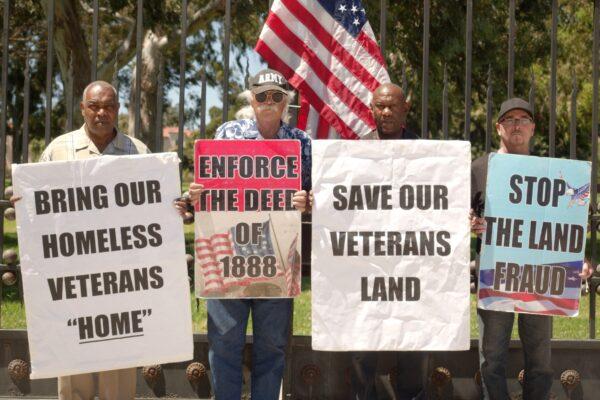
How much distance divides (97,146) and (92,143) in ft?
0.10

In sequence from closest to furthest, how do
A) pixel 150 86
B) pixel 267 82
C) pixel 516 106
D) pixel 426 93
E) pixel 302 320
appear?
1. pixel 267 82
2. pixel 516 106
3. pixel 426 93
4. pixel 302 320
5. pixel 150 86

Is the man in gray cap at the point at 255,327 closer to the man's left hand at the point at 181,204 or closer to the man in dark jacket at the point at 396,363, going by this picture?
the man's left hand at the point at 181,204

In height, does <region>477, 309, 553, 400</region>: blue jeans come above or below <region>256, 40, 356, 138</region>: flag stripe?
below

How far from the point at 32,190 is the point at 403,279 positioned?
212cm

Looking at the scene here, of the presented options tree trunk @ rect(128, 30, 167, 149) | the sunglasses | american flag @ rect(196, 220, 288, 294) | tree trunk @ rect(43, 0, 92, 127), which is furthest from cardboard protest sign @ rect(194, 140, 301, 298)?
tree trunk @ rect(128, 30, 167, 149)

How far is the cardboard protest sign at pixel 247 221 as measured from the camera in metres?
4.65

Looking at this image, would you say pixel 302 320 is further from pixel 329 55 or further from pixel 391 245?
pixel 391 245

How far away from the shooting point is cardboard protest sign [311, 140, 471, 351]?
465cm

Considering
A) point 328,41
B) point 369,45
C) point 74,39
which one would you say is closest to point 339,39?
point 328,41

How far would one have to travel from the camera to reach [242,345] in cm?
471

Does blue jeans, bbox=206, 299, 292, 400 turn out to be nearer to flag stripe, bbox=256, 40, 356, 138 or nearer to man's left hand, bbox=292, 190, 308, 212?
man's left hand, bbox=292, 190, 308, 212

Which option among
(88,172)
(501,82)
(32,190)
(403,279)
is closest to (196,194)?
(88,172)

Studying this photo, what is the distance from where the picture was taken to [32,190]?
4.54 meters

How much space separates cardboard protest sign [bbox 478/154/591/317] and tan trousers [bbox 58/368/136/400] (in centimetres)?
206
